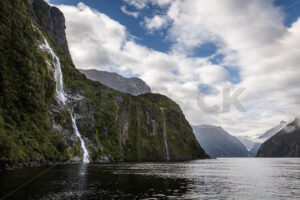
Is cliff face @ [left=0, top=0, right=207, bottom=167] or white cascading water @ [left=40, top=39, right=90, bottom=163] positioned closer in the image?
cliff face @ [left=0, top=0, right=207, bottom=167]

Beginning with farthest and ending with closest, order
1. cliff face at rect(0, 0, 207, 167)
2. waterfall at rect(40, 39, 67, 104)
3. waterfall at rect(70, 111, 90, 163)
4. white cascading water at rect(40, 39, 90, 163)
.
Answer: waterfall at rect(40, 39, 67, 104) < white cascading water at rect(40, 39, 90, 163) < waterfall at rect(70, 111, 90, 163) < cliff face at rect(0, 0, 207, 167)

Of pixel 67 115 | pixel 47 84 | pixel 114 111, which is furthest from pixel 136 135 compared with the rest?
pixel 47 84

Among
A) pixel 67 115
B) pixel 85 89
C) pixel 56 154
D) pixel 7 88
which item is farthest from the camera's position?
pixel 85 89

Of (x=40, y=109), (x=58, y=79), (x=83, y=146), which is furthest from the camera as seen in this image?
(x=58, y=79)

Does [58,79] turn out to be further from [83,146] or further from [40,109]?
[40,109]

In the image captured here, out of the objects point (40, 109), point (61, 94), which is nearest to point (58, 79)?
point (61, 94)

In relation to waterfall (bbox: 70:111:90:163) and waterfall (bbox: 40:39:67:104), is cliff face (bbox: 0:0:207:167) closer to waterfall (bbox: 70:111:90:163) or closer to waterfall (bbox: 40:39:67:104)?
waterfall (bbox: 70:111:90:163)

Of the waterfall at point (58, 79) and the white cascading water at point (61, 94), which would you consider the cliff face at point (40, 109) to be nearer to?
the white cascading water at point (61, 94)

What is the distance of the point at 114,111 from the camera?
162125mm

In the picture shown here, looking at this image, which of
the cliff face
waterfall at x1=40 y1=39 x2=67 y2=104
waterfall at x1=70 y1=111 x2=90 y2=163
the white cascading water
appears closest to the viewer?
the cliff face

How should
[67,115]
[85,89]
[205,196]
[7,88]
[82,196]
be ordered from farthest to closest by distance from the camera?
[85,89], [67,115], [7,88], [205,196], [82,196]

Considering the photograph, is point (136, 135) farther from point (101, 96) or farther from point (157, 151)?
point (101, 96)

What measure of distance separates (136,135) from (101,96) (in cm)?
4430

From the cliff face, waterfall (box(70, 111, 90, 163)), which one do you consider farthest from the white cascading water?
the cliff face
